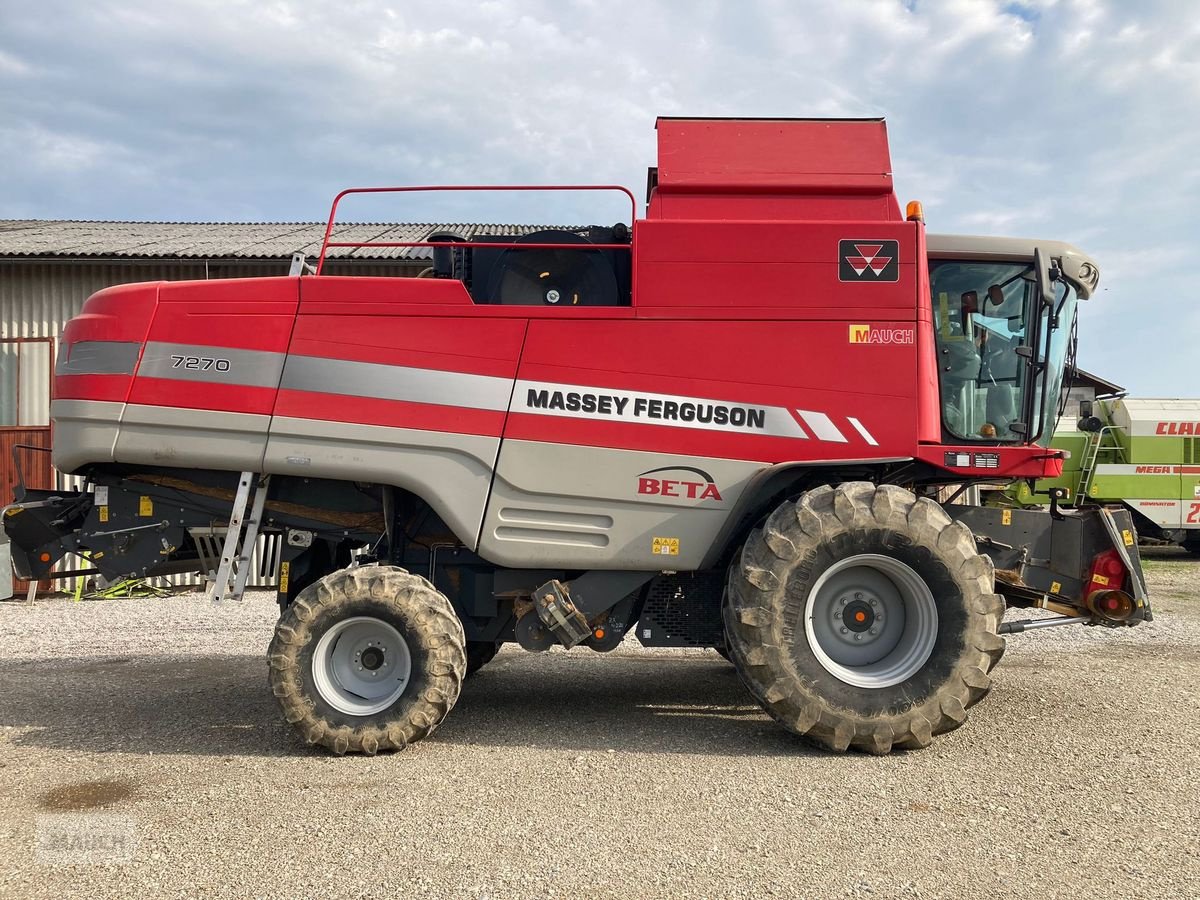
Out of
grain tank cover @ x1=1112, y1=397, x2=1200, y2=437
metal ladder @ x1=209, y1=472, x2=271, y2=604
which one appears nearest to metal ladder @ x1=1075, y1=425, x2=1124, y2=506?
grain tank cover @ x1=1112, y1=397, x2=1200, y2=437

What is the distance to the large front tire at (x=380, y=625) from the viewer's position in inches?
195

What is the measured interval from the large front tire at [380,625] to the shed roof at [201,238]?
18.6 feet

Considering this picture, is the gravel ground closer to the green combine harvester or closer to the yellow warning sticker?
the yellow warning sticker

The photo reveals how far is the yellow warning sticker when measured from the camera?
5.12 meters

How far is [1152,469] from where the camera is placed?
16219mm

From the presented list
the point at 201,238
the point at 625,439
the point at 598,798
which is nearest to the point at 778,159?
the point at 625,439

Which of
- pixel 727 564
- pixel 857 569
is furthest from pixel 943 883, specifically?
pixel 727 564

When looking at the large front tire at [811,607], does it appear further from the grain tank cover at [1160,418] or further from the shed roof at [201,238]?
the grain tank cover at [1160,418]

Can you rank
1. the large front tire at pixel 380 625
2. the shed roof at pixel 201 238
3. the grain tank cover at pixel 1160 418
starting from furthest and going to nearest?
the grain tank cover at pixel 1160 418 < the shed roof at pixel 201 238 < the large front tire at pixel 380 625

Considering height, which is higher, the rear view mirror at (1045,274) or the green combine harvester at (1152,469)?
the rear view mirror at (1045,274)

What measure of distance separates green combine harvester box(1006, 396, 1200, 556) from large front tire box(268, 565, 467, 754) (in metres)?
13.9

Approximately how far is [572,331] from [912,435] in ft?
6.67

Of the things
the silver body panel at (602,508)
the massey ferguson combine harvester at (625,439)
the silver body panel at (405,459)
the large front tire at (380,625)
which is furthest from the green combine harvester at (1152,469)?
the large front tire at (380,625)

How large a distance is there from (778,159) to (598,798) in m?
3.75
